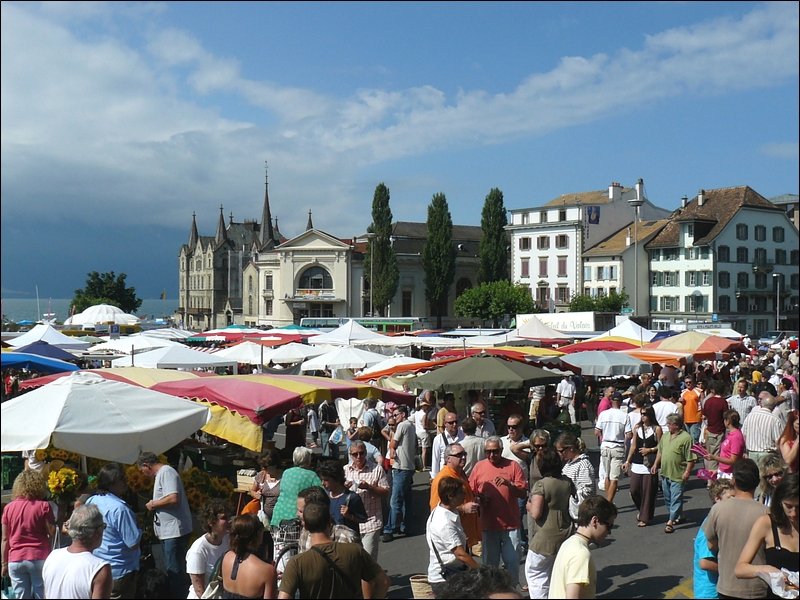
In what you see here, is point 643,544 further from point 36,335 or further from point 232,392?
point 36,335

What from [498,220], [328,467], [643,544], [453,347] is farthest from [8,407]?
[498,220]

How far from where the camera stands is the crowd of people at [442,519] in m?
5.40

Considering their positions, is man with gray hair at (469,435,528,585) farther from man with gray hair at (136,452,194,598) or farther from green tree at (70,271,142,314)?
green tree at (70,271,142,314)

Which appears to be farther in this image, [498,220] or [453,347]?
[498,220]

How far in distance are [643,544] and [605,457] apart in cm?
205

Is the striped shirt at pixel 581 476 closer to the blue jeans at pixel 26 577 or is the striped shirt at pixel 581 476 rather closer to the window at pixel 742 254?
the blue jeans at pixel 26 577

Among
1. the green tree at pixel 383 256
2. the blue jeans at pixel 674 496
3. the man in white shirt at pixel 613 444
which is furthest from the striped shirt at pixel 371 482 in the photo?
the green tree at pixel 383 256

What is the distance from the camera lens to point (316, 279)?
88.4 meters

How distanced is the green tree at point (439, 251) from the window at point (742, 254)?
25.1 m

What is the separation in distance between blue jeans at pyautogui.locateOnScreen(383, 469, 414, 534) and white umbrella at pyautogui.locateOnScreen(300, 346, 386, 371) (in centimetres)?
786

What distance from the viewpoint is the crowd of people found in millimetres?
5398

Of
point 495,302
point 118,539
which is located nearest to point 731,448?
point 118,539

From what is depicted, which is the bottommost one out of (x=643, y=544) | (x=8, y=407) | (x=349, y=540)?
(x=643, y=544)

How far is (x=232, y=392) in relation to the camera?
429 inches
